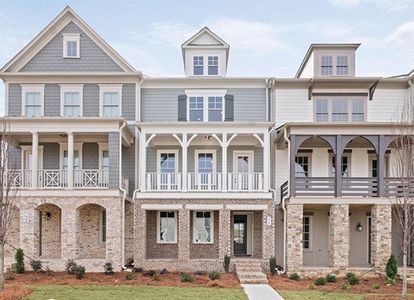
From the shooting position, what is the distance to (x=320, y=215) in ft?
69.8

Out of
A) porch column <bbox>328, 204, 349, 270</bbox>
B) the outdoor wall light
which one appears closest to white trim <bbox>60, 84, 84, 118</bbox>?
the outdoor wall light

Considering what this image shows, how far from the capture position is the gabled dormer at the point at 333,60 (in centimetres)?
2181

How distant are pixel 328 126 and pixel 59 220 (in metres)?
13.9

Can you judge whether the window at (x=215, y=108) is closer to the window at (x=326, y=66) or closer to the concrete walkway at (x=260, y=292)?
the window at (x=326, y=66)

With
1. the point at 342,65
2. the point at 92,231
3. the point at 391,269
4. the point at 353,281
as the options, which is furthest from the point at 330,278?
the point at 92,231

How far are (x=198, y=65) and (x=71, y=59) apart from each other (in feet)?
21.5

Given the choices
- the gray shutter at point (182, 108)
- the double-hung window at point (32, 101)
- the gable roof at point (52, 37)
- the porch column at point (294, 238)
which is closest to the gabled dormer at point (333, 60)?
the gray shutter at point (182, 108)

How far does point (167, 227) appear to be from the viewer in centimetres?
2136

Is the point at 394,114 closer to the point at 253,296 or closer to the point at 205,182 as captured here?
the point at 205,182

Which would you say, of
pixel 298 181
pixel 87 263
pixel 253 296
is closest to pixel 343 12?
pixel 298 181

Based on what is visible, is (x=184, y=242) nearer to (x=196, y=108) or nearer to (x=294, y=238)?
(x=294, y=238)

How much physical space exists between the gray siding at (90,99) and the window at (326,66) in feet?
38.4

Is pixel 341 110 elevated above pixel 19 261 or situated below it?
above

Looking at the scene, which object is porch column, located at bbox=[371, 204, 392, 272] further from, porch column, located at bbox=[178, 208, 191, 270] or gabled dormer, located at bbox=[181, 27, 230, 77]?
gabled dormer, located at bbox=[181, 27, 230, 77]
